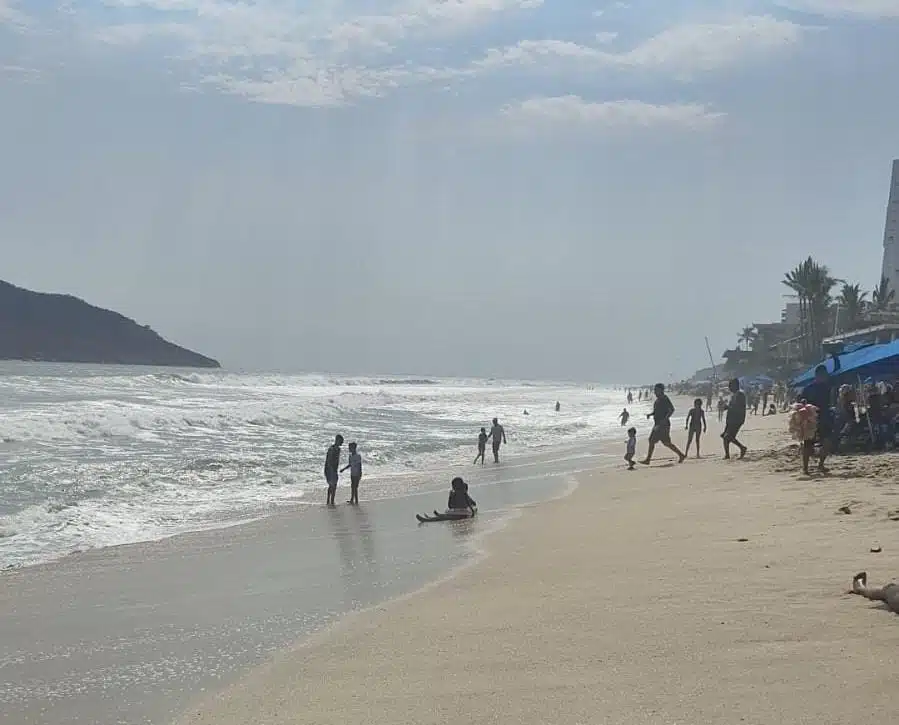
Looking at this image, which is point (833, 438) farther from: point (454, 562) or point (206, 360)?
point (206, 360)

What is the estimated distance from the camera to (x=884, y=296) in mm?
61781

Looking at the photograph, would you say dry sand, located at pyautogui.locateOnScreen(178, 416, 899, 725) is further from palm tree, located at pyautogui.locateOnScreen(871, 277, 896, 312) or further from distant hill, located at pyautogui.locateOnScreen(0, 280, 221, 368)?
distant hill, located at pyautogui.locateOnScreen(0, 280, 221, 368)

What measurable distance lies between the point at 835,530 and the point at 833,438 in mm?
6364

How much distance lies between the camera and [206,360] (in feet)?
605

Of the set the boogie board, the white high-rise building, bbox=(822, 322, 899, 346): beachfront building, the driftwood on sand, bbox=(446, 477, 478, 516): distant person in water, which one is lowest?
the boogie board

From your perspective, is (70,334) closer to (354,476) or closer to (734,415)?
(354,476)

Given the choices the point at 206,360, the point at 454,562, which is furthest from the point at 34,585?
the point at 206,360

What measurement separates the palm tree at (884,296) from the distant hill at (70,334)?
12032 cm

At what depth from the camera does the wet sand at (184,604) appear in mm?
5559

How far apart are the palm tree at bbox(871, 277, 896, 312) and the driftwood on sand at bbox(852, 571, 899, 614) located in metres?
55.3

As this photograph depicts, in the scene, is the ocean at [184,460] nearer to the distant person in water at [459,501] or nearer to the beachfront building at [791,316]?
the distant person in water at [459,501]

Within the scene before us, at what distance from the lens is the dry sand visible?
430cm

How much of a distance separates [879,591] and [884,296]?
63.4m

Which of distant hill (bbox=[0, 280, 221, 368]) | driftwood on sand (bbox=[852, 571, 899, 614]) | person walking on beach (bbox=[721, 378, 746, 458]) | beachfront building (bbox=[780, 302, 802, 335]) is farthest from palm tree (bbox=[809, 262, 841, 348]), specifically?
distant hill (bbox=[0, 280, 221, 368])
